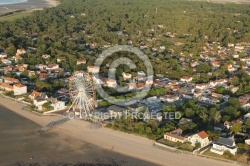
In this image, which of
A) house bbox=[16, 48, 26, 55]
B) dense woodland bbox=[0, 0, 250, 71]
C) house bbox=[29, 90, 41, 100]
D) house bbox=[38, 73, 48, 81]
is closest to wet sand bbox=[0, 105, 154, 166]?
house bbox=[29, 90, 41, 100]

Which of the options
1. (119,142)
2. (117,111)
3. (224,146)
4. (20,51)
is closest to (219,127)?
(224,146)

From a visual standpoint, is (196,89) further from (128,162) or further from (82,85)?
(128,162)

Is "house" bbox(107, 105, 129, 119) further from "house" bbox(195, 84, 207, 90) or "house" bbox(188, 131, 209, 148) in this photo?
"house" bbox(195, 84, 207, 90)

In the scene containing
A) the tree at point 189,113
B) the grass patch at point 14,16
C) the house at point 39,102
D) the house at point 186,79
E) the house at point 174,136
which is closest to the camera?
the house at point 174,136

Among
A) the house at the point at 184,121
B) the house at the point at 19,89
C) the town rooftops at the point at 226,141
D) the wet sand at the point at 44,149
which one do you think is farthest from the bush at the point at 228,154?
the house at the point at 19,89

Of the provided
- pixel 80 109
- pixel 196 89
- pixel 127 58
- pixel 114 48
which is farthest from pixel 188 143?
pixel 114 48

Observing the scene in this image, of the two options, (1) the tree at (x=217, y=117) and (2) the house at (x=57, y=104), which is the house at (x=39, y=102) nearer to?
(2) the house at (x=57, y=104)

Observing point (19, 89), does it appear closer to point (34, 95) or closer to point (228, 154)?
point (34, 95)
